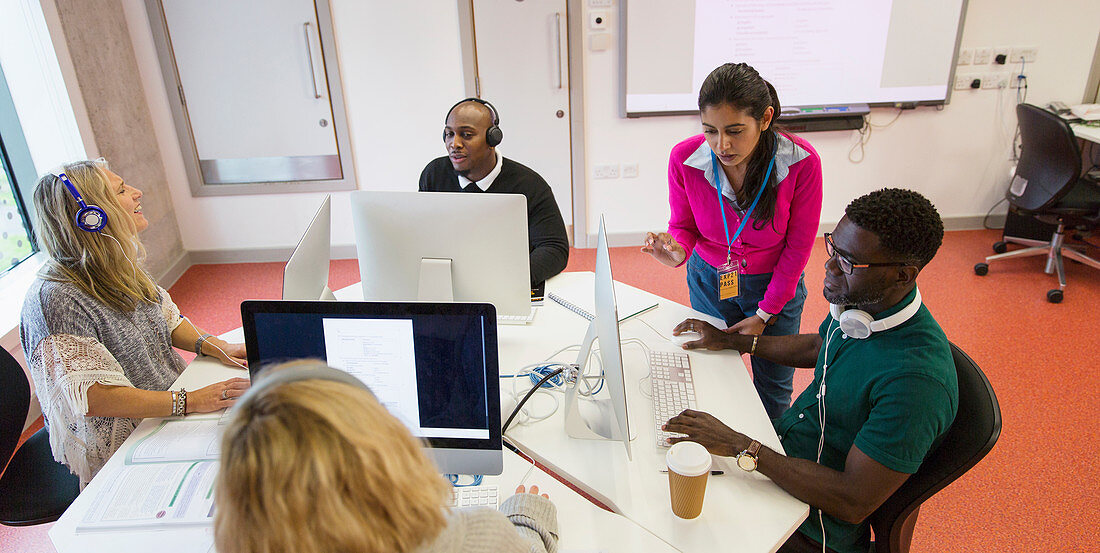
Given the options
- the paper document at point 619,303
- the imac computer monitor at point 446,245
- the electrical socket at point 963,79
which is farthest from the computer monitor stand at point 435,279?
the electrical socket at point 963,79

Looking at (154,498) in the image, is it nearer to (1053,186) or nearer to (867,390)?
(867,390)

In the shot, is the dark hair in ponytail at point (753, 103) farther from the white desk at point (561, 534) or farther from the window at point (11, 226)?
the window at point (11, 226)

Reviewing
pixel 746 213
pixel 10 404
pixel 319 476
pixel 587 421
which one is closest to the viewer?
pixel 319 476

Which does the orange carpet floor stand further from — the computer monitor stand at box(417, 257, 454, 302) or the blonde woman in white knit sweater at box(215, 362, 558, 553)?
the blonde woman in white knit sweater at box(215, 362, 558, 553)

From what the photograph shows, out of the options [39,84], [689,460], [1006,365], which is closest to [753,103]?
[689,460]

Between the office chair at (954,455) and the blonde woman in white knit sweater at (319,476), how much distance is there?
3.30 ft

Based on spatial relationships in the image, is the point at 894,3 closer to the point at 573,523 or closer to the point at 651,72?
the point at 651,72

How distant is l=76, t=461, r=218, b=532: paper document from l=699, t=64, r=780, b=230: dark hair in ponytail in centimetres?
150

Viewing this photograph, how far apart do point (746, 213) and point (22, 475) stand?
2.14 metres

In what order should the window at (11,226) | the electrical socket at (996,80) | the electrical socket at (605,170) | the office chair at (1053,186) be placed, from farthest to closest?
1. the electrical socket at (605,170)
2. the electrical socket at (996,80)
3. the office chair at (1053,186)
4. the window at (11,226)

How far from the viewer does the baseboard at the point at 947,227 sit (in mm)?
4258

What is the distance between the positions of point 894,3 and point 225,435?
4201 millimetres

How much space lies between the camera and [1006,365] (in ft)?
9.43

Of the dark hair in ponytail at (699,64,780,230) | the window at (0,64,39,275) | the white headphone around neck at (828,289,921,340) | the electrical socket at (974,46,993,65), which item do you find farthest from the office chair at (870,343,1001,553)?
the window at (0,64,39,275)
